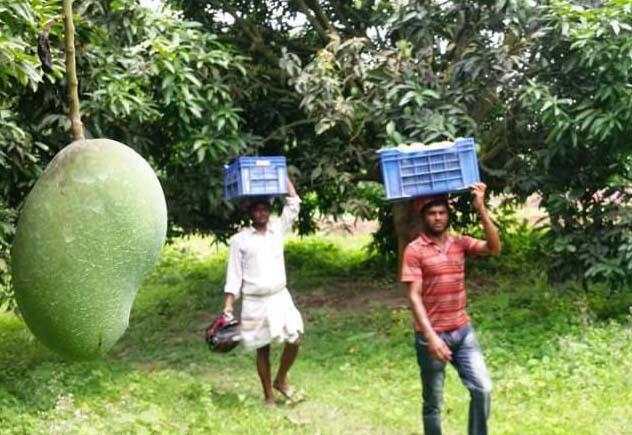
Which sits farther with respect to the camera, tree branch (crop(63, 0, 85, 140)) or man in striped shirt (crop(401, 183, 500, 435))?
man in striped shirt (crop(401, 183, 500, 435))

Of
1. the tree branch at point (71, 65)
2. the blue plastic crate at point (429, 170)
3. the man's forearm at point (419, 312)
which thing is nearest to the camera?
the tree branch at point (71, 65)

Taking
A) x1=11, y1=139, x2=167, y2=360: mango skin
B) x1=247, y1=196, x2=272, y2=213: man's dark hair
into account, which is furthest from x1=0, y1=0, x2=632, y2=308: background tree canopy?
x1=11, y1=139, x2=167, y2=360: mango skin

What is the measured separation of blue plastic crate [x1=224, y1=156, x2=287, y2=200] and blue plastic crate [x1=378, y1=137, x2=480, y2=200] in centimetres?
64

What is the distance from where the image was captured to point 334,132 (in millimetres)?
6043

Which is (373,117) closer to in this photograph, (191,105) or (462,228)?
(191,105)

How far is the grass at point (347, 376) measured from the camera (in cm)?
402

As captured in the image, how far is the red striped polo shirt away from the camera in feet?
10.7

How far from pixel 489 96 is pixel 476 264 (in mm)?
2885

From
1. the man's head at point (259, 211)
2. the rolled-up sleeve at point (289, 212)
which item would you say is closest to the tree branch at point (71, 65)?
the man's head at point (259, 211)

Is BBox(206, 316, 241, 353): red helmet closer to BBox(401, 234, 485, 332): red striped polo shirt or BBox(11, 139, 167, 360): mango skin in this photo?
BBox(401, 234, 485, 332): red striped polo shirt

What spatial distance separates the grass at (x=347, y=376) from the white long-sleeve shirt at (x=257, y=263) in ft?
2.00

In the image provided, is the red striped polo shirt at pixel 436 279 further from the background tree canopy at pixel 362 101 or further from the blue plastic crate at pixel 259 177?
the background tree canopy at pixel 362 101

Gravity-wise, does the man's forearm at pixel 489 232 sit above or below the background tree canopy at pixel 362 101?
below

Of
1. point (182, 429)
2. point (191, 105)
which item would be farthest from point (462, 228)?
point (182, 429)
